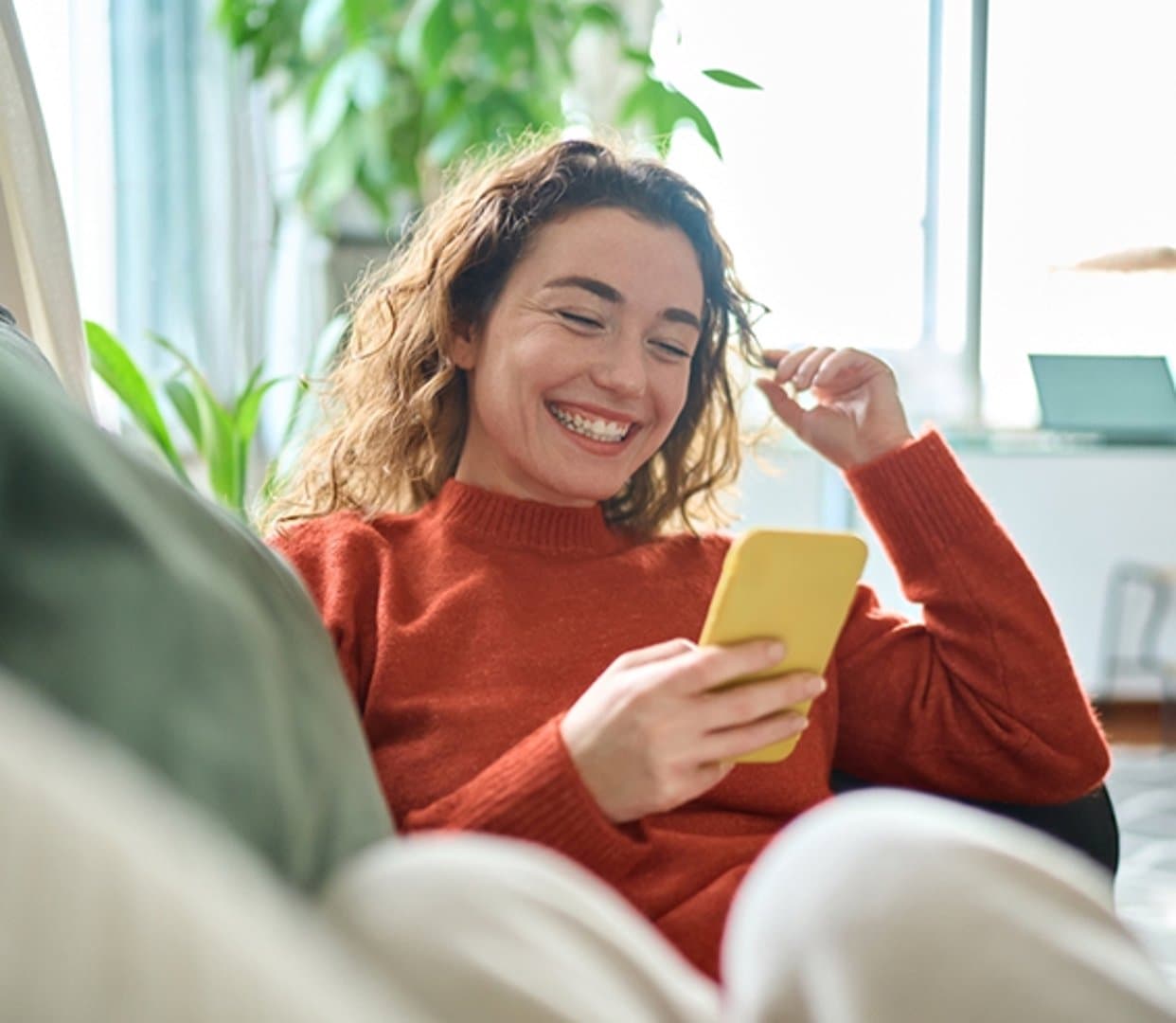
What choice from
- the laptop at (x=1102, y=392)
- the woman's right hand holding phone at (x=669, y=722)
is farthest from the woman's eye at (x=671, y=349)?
the laptop at (x=1102, y=392)

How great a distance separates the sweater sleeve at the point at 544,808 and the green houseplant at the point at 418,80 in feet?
5.75

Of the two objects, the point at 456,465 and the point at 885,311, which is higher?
the point at 456,465

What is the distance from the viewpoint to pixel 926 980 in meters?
0.47

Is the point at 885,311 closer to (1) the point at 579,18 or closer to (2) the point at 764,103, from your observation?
(2) the point at 764,103

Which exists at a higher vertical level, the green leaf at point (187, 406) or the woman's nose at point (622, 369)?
the woman's nose at point (622, 369)

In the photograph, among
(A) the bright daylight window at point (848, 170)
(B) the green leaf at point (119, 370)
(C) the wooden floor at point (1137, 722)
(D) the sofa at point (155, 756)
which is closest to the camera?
(D) the sofa at point (155, 756)

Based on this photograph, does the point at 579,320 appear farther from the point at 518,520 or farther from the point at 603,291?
the point at 518,520

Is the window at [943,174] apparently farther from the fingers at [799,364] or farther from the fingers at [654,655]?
the fingers at [654,655]

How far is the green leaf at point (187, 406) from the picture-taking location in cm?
247

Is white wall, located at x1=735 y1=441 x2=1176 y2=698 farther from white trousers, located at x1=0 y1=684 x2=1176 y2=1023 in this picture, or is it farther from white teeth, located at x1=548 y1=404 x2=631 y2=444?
white trousers, located at x1=0 y1=684 x2=1176 y2=1023

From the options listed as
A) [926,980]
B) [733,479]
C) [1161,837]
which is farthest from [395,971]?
[1161,837]

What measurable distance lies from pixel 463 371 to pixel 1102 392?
9.52 ft

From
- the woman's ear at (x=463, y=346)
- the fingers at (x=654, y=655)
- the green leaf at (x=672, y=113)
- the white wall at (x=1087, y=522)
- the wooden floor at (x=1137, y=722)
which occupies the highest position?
the green leaf at (x=672, y=113)

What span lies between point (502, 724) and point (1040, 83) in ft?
13.1
